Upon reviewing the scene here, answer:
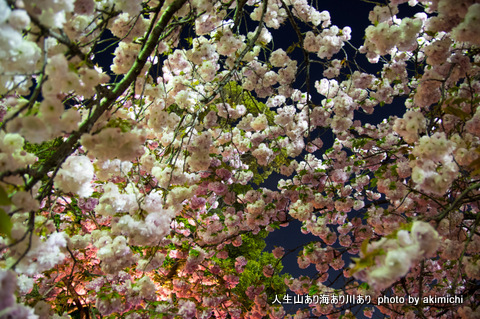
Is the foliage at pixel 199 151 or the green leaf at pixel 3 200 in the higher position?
the foliage at pixel 199 151

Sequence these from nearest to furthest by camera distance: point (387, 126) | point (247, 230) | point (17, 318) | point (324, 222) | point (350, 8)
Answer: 1. point (17, 318)
2. point (324, 222)
3. point (247, 230)
4. point (387, 126)
5. point (350, 8)

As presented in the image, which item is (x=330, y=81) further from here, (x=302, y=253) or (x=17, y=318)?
(x=17, y=318)

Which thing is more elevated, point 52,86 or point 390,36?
point 390,36

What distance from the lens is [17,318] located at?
884 mm

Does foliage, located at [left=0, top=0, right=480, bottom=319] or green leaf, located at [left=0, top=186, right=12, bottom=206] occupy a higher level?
foliage, located at [left=0, top=0, right=480, bottom=319]

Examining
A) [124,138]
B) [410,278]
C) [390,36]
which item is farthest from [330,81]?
[124,138]

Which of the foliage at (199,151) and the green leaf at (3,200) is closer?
the green leaf at (3,200)

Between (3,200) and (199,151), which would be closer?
(3,200)

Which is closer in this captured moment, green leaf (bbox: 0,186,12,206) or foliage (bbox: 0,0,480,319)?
green leaf (bbox: 0,186,12,206)

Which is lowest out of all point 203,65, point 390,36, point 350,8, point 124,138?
point 124,138

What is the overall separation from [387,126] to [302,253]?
6.36 ft

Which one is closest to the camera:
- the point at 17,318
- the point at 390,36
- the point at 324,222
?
the point at 17,318

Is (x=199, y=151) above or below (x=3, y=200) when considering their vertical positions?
above

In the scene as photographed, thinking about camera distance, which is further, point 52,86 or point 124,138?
point 124,138
